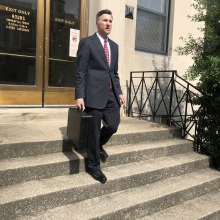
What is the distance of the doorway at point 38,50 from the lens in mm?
4742

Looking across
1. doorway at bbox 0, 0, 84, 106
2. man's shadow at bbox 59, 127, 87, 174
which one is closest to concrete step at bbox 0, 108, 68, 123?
doorway at bbox 0, 0, 84, 106

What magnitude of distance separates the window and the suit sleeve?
12.3ft

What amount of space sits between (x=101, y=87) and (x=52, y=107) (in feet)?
7.91

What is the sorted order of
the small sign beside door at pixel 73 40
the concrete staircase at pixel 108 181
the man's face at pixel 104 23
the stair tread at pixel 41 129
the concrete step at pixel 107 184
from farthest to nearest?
the small sign beside door at pixel 73 40 < the stair tread at pixel 41 129 < the man's face at pixel 104 23 < the concrete staircase at pixel 108 181 < the concrete step at pixel 107 184

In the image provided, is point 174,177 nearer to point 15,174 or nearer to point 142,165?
point 142,165

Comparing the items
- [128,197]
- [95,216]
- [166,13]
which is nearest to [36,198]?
[95,216]

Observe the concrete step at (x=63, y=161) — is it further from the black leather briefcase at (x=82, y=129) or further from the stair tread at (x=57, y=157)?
the black leather briefcase at (x=82, y=129)

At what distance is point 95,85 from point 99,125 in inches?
17.4

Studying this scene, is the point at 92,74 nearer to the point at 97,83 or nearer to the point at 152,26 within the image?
the point at 97,83

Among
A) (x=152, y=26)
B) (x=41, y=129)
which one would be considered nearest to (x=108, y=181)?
(x=41, y=129)

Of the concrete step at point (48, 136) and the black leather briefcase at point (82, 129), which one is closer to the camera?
the black leather briefcase at point (82, 129)

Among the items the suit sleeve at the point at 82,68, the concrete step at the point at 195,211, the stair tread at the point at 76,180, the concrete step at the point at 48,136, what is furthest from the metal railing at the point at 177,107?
the suit sleeve at the point at 82,68

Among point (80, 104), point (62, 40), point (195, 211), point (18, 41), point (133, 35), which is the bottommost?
point (195, 211)

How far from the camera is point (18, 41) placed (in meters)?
4.82
